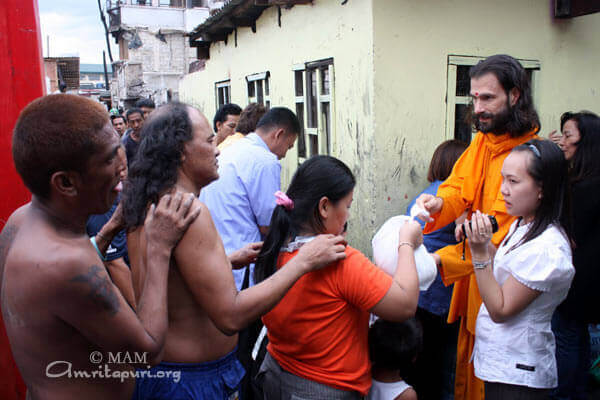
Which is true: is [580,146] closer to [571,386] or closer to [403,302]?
[571,386]

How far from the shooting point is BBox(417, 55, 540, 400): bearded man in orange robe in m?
2.45

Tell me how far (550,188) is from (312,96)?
407 centimetres

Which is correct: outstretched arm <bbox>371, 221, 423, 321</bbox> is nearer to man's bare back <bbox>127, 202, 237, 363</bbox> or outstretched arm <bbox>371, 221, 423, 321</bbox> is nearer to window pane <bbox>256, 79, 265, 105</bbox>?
man's bare back <bbox>127, 202, 237, 363</bbox>

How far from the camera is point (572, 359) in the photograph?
8.71 ft

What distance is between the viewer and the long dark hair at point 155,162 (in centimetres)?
161

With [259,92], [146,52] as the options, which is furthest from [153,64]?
[259,92]

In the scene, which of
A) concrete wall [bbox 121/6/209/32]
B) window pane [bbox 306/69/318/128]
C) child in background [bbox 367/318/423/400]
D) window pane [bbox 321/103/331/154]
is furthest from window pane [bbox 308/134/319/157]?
concrete wall [bbox 121/6/209/32]

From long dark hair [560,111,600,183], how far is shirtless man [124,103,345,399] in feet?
7.29

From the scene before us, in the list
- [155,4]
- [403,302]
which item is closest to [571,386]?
[403,302]

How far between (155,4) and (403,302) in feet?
106

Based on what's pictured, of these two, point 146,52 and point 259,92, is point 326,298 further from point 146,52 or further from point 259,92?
point 146,52

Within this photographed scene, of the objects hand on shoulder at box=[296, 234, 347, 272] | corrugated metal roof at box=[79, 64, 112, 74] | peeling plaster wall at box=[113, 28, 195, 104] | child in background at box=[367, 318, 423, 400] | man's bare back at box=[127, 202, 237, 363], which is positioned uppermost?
corrugated metal roof at box=[79, 64, 112, 74]

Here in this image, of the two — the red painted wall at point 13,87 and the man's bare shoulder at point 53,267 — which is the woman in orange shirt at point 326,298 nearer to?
the man's bare shoulder at point 53,267

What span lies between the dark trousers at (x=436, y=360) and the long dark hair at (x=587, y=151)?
4.59 feet
